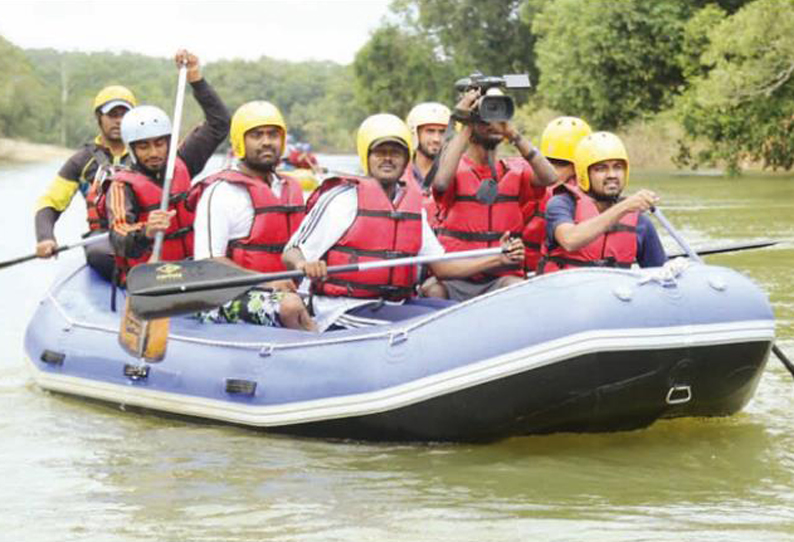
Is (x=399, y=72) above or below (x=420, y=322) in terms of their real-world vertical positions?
above

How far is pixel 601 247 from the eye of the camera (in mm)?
5984

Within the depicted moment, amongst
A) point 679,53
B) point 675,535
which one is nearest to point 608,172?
point 675,535

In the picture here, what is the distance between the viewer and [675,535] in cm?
478

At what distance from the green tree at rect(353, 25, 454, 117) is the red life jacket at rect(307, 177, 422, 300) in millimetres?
48931

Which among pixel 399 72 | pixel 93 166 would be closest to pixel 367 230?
pixel 93 166

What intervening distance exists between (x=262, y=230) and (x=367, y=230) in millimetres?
623

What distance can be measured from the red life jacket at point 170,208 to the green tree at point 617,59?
25.0m

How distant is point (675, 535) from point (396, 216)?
200 cm

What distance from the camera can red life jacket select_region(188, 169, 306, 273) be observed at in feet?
21.5

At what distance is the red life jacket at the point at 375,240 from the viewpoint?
6.16 meters

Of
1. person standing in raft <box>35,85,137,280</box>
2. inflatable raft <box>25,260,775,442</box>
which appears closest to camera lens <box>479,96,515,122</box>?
inflatable raft <box>25,260,775,442</box>

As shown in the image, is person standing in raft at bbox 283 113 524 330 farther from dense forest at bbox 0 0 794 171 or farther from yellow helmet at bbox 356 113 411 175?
dense forest at bbox 0 0 794 171

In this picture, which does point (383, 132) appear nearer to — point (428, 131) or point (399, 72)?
point (428, 131)

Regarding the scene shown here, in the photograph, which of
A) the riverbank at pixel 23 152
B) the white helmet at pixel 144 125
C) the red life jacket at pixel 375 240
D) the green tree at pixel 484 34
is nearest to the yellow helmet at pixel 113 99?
the white helmet at pixel 144 125
